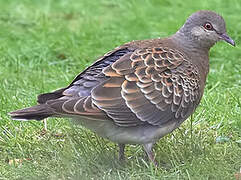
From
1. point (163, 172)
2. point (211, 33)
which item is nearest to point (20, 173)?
point (163, 172)

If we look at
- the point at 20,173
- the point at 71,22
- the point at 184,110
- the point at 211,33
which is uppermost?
the point at 211,33

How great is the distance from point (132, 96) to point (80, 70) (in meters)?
2.60

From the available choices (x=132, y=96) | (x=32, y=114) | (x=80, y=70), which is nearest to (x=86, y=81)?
(x=132, y=96)

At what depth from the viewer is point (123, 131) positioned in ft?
16.0

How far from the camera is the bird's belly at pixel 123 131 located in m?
4.84

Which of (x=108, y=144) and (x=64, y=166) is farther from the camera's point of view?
(x=108, y=144)

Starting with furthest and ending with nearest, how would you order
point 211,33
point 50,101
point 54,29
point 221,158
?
point 54,29, point 211,33, point 221,158, point 50,101

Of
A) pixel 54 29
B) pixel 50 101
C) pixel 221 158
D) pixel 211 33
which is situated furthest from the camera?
pixel 54 29

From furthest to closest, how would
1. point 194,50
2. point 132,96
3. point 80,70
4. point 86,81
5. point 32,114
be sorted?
1. point 80,70
2. point 194,50
3. point 86,81
4. point 132,96
5. point 32,114

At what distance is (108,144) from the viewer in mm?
5566

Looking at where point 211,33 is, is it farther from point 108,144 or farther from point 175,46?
point 108,144

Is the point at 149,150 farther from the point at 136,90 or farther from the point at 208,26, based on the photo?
the point at 208,26

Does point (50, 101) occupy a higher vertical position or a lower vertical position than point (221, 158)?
higher

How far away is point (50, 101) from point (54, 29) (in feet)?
12.8
